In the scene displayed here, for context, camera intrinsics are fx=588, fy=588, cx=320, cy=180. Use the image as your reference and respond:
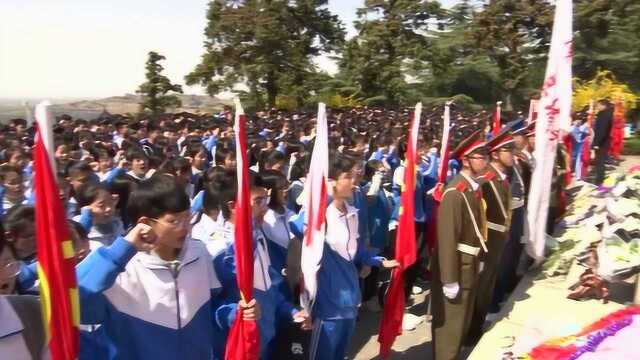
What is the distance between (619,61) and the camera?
98.2 feet

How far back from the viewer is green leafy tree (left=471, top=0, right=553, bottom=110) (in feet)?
106

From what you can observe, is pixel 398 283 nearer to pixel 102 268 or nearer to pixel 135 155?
pixel 102 268

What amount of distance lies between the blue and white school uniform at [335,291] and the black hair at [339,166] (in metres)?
0.20

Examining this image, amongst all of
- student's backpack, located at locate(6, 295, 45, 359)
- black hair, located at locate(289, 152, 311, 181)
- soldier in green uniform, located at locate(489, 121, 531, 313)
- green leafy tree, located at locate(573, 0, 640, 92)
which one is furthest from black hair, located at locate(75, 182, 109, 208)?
green leafy tree, located at locate(573, 0, 640, 92)

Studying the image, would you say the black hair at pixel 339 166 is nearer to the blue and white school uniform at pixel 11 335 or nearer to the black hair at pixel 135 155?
the blue and white school uniform at pixel 11 335

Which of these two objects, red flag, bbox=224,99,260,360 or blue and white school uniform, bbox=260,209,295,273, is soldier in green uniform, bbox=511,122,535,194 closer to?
blue and white school uniform, bbox=260,209,295,273

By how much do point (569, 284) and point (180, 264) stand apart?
341 centimetres

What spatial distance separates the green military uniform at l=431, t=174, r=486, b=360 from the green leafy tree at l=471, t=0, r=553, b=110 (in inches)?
1199

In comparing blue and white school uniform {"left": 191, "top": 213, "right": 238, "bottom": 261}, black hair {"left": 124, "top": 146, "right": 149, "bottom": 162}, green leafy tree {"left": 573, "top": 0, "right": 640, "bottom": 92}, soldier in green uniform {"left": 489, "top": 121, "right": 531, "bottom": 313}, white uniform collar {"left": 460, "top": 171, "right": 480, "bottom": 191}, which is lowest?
soldier in green uniform {"left": 489, "top": 121, "right": 531, "bottom": 313}

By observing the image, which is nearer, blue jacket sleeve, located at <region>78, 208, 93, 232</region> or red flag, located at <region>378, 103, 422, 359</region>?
blue jacket sleeve, located at <region>78, 208, 93, 232</region>

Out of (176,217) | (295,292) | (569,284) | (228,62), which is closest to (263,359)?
(295,292)

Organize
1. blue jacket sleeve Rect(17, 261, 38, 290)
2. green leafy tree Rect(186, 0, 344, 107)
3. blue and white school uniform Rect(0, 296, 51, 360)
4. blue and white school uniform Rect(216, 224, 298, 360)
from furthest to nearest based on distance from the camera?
green leafy tree Rect(186, 0, 344, 107)
blue and white school uniform Rect(216, 224, 298, 360)
blue jacket sleeve Rect(17, 261, 38, 290)
blue and white school uniform Rect(0, 296, 51, 360)

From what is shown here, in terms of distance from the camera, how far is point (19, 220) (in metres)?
2.71

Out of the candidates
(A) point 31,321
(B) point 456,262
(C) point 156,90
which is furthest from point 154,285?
(C) point 156,90
